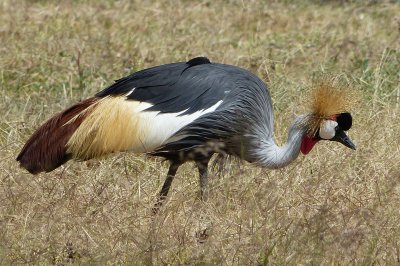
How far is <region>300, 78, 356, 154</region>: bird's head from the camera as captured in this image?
4.30 m

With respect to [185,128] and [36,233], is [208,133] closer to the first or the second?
[185,128]

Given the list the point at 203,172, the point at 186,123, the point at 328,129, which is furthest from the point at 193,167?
the point at 328,129

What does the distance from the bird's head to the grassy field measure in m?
0.17

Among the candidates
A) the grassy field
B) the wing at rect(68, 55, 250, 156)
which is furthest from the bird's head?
the wing at rect(68, 55, 250, 156)

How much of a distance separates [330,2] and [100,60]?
7.40 ft

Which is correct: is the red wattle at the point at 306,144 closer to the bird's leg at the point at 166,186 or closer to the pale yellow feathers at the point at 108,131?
the bird's leg at the point at 166,186

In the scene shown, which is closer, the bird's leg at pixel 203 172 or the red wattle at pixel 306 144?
the bird's leg at pixel 203 172

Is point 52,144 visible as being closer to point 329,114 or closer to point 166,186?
point 166,186

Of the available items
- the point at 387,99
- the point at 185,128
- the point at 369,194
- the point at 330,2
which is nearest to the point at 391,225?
the point at 369,194

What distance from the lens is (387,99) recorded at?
5539mm

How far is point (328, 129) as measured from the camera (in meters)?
4.34

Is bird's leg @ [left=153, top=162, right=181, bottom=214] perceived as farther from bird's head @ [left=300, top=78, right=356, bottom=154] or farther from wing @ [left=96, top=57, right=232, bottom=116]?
bird's head @ [left=300, top=78, right=356, bottom=154]

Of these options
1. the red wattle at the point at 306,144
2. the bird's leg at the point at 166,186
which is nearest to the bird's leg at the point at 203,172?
the bird's leg at the point at 166,186

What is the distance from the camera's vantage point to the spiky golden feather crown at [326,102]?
430 cm
